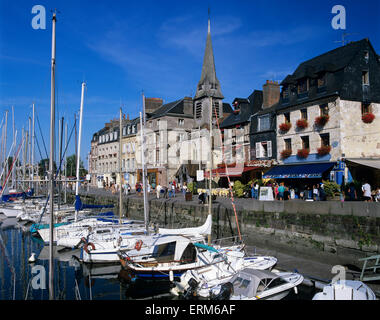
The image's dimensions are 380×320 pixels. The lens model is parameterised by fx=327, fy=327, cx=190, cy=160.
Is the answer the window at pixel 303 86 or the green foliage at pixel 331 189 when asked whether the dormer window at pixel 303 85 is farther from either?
the green foliage at pixel 331 189

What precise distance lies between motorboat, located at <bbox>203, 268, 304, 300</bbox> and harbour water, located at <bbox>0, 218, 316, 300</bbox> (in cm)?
52

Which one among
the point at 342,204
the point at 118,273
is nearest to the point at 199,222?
the point at 118,273

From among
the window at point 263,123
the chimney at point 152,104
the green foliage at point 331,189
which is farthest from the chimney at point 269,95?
the chimney at point 152,104

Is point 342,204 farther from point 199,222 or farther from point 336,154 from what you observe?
point 199,222

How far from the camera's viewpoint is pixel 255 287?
9.84 metres

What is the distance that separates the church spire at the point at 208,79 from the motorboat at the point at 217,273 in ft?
109

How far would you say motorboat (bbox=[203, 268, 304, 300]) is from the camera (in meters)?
9.80

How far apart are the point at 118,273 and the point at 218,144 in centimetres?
2374

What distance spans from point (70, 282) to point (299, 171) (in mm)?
17503

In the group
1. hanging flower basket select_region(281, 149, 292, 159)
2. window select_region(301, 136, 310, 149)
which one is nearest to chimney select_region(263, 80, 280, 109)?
hanging flower basket select_region(281, 149, 292, 159)

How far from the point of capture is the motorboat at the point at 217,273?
11.2m

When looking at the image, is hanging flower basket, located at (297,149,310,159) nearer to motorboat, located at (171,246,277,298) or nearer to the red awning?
the red awning

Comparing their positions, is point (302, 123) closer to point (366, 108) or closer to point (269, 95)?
point (366, 108)
